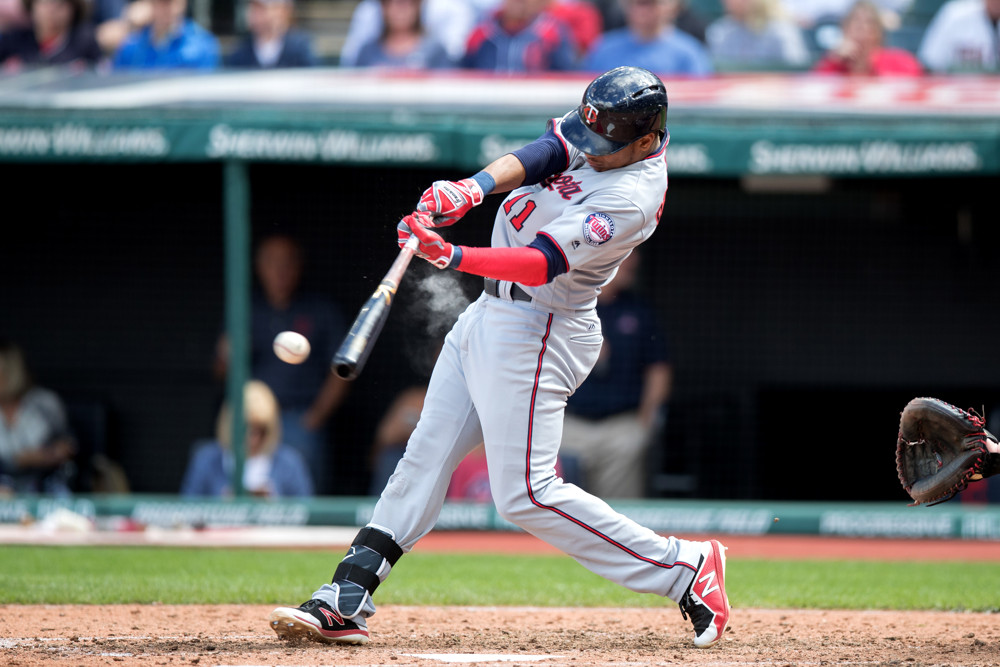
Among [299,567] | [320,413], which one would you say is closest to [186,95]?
[320,413]

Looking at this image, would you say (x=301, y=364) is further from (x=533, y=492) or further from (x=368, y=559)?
(x=533, y=492)

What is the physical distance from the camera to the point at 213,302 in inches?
329

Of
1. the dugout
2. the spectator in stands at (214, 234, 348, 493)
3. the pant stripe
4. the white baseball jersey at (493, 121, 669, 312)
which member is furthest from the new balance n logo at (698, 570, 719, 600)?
the spectator in stands at (214, 234, 348, 493)

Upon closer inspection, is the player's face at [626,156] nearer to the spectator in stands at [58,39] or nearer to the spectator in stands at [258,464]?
the spectator in stands at [258,464]

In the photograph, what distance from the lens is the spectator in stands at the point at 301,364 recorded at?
292 inches

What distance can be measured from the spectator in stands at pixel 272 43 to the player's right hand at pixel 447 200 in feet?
16.7

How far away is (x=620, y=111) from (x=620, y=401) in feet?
13.7

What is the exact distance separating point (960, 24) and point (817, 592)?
14.7 feet

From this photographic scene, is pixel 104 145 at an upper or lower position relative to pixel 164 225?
upper

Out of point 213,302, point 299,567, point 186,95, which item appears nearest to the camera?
point 299,567

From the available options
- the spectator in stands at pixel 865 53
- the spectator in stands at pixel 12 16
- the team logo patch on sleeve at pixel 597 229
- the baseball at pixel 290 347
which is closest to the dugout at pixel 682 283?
the spectator in stands at pixel 865 53

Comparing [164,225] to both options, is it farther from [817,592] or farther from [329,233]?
[817,592]

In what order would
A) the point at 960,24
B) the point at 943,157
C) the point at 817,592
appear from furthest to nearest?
the point at 960,24 < the point at 943,157 < the point at 817,592

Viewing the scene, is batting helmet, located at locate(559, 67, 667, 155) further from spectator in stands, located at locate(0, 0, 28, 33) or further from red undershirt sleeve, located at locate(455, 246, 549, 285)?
spectator in stands, located at locate(0, 0, 28, 33)
